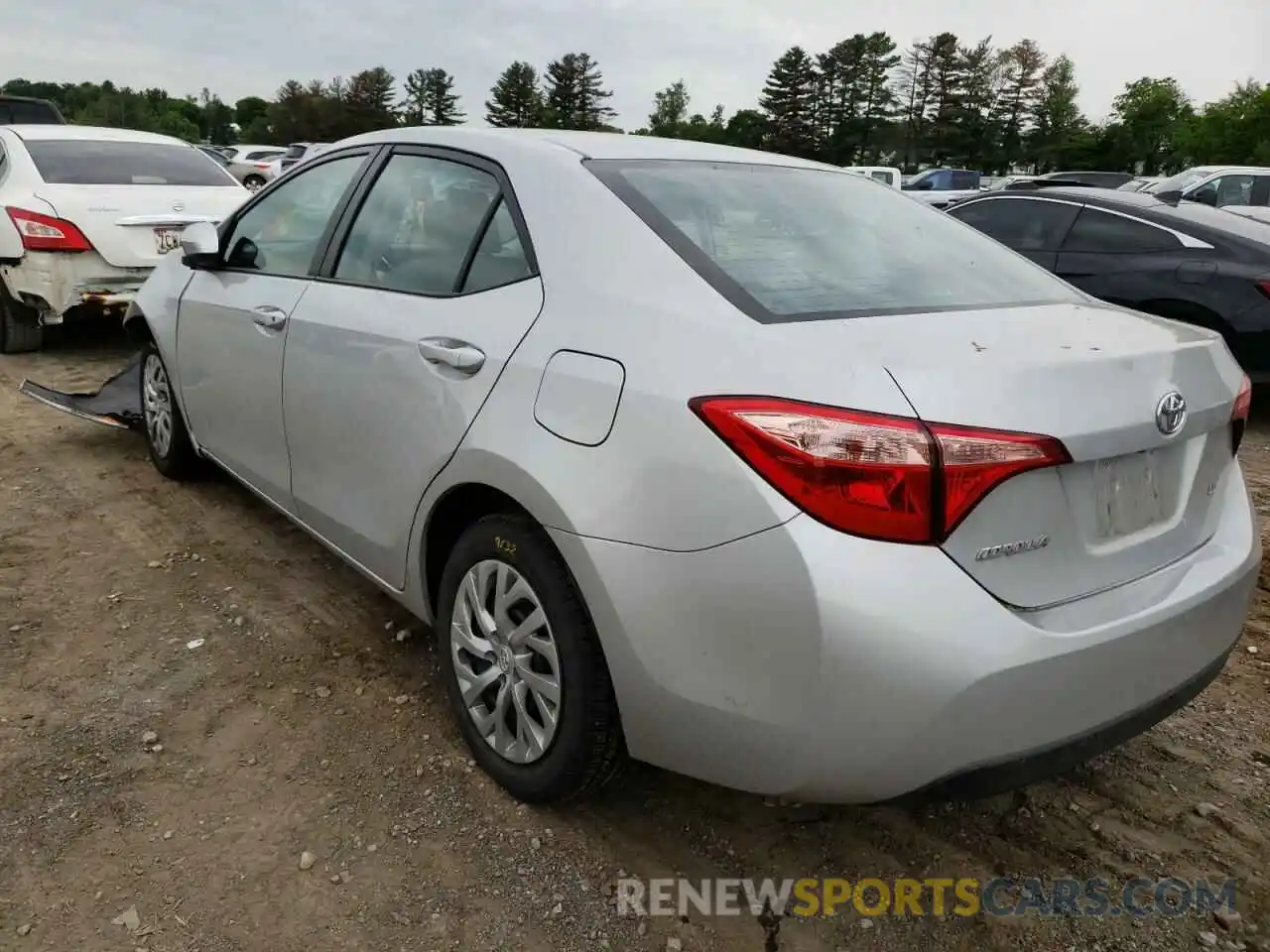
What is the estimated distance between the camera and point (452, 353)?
2.31m

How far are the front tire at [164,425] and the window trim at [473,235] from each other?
1.57 meters

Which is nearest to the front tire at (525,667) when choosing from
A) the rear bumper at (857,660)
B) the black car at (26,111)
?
the rear bumper at (857,660)

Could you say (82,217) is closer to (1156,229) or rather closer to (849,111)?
(1156,229)

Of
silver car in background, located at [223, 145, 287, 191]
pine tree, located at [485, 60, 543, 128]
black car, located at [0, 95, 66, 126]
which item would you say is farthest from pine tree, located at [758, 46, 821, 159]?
black car, located at [0, 95, 66, 126]

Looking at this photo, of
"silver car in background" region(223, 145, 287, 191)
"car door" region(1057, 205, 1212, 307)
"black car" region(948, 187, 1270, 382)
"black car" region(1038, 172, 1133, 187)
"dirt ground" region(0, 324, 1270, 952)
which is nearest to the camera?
"dirt ground" region(0, 324, 1270, 952)

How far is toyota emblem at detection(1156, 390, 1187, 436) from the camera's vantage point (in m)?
1.85

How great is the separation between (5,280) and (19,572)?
13.6ft

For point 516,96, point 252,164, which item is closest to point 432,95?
point 516,96

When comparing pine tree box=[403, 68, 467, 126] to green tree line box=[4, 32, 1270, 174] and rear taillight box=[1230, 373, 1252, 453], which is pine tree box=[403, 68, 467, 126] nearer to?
green tree line box=[4, 32, 1270, 174]

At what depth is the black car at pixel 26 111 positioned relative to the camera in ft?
41.7

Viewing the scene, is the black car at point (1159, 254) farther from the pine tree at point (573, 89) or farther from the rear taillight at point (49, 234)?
the pine tree at point (573, 89)

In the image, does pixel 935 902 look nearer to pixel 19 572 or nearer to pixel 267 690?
pixel 267 690

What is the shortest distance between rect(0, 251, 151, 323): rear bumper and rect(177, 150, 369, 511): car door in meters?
2.99

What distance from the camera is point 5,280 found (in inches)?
266
